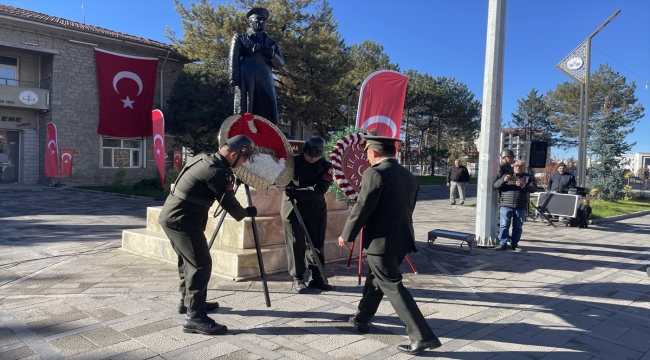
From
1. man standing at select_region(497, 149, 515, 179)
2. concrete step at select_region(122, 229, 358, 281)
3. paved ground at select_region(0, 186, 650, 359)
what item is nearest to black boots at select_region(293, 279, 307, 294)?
paved ground at select_region(0, 186, 650, 359)

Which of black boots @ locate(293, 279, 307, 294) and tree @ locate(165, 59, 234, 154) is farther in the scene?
tree @ locate(165, 59, 234, 154)

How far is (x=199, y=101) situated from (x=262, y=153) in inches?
895

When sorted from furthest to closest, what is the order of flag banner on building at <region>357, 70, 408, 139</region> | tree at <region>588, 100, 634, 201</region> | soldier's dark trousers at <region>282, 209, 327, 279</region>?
tree at <region>588, 100, 634, 201</region>
flag banner on building at <region>357, 70, 408, 139</region>
soldier's dark trousers at <region>282, 209, 327, 279</region>

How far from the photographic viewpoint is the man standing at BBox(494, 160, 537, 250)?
8.62 meters

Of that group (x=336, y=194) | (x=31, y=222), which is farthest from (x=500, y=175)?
(x=31, y=222)

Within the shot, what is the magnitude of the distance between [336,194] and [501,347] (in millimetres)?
3727

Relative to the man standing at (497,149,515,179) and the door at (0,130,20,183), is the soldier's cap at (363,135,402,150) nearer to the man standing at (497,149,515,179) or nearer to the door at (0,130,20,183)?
the man standing at (497,149,515,179)

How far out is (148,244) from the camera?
7.09m

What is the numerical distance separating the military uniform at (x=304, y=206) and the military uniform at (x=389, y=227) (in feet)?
5.22

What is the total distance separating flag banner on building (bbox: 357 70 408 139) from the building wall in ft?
71.9

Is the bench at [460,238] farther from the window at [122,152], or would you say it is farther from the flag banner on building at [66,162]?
the window at [122,152]

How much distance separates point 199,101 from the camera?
2662 centimetres

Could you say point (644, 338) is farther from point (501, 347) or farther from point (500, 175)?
point (500, 175)

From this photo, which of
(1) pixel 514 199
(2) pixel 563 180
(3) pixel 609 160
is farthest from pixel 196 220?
(3) pixel 609 160
